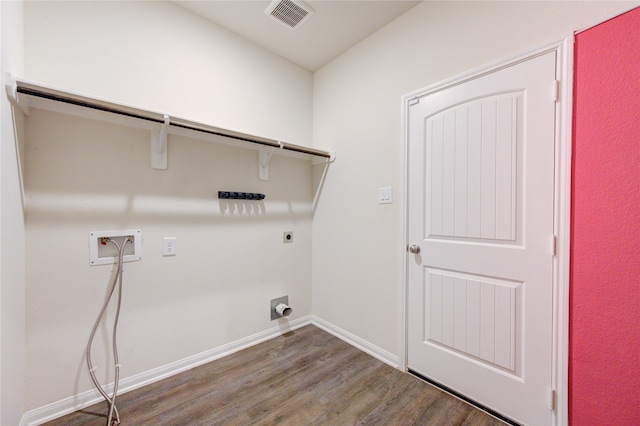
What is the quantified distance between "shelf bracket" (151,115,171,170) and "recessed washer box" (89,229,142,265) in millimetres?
460

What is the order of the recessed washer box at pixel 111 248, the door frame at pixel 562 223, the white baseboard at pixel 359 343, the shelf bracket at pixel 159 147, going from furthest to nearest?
the white baseboard at pixel 359 343
the shelf bracket at pixel 159 147
the recessed washer box at pixel 111 248
the door frame at pixel 562 223

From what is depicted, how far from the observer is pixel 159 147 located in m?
1.67

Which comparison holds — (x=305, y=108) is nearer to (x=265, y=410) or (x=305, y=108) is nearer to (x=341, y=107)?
(x=341, y=107)

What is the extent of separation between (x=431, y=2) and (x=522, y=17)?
2.05 feet

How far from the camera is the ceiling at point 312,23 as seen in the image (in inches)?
69.3

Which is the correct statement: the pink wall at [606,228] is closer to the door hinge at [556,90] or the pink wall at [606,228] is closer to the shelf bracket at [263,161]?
the door hinge at [556,90]

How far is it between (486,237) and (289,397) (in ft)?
5.07

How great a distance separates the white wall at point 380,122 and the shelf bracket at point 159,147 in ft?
4.47

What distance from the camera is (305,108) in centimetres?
255

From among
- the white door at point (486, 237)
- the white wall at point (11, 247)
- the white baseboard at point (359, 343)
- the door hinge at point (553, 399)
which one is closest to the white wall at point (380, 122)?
the white baseboard at point (359, 343)

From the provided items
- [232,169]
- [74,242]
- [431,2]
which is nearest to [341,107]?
[431,2]

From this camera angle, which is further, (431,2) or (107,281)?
(431,2)

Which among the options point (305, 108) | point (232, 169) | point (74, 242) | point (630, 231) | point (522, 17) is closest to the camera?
point (630, 231)

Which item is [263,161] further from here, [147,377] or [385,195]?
[147,377]
